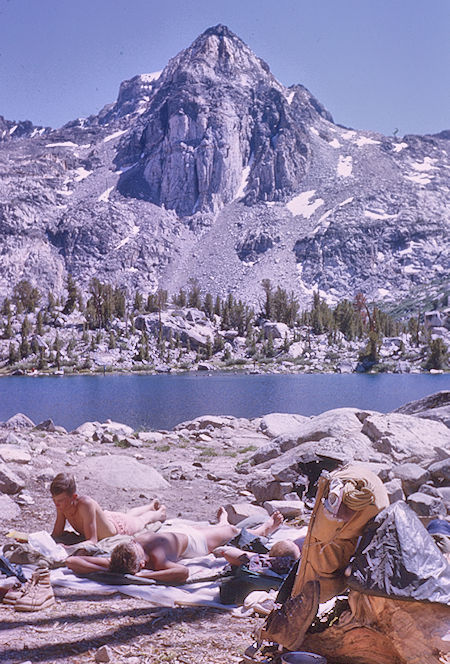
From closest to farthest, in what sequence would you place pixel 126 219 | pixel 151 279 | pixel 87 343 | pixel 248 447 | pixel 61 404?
pixel 248 447 → pixel 61 404 → pixel 87 343 → pixel 151 279 → pixel 126 219

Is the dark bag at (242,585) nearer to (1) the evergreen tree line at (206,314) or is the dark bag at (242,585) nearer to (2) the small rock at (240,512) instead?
(2) the small rock at (240,512)

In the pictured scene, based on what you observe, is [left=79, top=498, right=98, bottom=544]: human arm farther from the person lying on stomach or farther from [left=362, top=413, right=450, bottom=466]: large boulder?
[left=362, top=413, right=450, bottom=466]: large boulder

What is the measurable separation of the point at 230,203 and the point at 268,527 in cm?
15765

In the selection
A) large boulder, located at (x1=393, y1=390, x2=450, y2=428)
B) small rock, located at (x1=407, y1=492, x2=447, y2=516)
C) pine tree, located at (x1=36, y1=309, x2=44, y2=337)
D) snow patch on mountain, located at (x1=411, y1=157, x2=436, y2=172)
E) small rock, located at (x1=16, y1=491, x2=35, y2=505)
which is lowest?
small rock, located at (x1=16, y1=491, x2=35, y2=505)

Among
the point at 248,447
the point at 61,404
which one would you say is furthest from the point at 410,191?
the point at 248,447

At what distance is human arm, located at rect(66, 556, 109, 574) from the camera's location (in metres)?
4.44

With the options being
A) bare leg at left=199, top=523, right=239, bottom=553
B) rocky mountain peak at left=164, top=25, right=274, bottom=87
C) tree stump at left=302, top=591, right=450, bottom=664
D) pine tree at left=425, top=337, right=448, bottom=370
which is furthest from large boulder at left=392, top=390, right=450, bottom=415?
rocky mountain peak at left=164, top=25, right=274, bottom=87

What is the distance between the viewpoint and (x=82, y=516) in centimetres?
541

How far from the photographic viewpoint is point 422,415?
1053 cm

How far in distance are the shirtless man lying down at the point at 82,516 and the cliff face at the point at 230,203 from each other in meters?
117

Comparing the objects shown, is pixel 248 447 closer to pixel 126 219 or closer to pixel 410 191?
pixel 126 219

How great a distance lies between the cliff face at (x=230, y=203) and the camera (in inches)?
5418

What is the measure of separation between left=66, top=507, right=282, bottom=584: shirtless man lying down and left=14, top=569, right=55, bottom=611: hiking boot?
0.45 m

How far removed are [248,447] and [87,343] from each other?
65.2 meters
